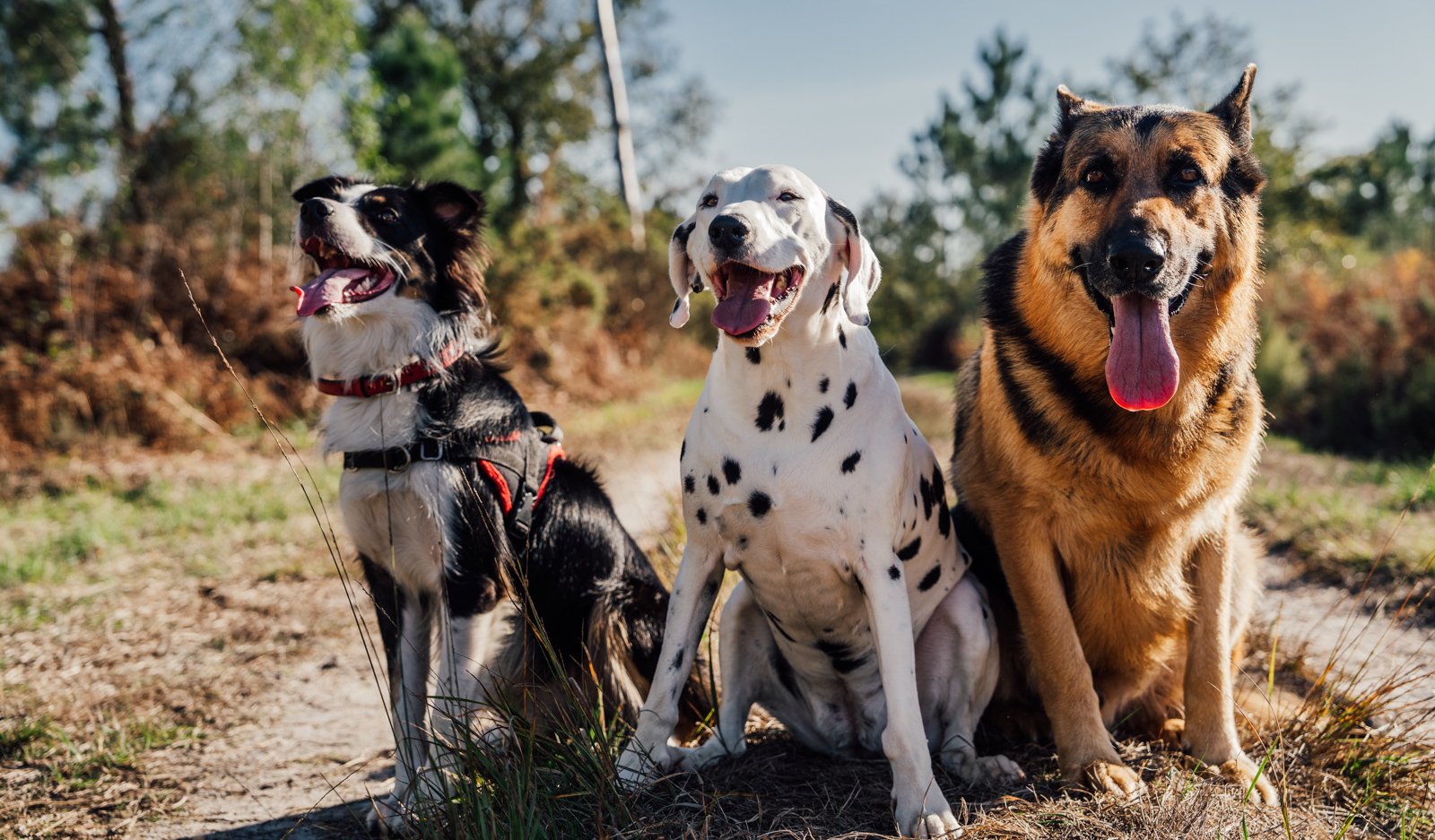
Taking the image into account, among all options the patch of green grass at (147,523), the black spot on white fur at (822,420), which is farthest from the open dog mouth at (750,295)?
the patch of green grass at (147,523)

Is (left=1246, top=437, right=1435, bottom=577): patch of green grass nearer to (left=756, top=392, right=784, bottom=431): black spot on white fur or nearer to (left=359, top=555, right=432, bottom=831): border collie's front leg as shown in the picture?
(left=756, top=392, right=784, bottom=431): black spot on white fur

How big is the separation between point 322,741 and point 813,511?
2.48 meters

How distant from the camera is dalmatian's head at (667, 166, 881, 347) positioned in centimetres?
237

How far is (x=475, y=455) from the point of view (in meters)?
3.00

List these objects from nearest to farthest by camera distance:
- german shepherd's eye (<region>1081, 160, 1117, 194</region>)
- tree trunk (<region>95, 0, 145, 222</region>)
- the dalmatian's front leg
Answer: the dalmatian's front leg
german shepherd's eye (<region>1081, 160, 1117, 194</region>)
tree trunk (<region>95, 0, 145, 222</region>)

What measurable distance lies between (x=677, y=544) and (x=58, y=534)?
4.75 meters

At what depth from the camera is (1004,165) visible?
3039 centimetres

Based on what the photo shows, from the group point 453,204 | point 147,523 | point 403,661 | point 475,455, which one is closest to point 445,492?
point 475,455

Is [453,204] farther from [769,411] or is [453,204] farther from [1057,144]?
[1057,144]

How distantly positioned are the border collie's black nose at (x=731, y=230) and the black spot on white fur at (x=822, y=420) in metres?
0.56

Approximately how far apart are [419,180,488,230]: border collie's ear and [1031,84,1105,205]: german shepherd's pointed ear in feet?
6.92

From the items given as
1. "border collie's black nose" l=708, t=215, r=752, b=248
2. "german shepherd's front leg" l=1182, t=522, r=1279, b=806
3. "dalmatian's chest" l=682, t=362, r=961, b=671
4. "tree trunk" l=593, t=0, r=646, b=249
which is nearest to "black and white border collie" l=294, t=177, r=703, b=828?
"dalmatian's chest" l=682, t=362, r=961, b=671

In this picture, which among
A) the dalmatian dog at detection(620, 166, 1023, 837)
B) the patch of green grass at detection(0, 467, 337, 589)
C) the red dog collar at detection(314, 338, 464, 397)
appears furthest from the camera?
the patch of green grass at detection(0, 467, 337, 589)

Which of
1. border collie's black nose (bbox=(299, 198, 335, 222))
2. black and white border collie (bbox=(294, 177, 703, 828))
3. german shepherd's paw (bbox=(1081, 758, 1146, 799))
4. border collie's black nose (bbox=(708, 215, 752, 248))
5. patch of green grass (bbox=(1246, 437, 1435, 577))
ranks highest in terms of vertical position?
border collie's black nose (bbox=(299, 198, 335, 222))
